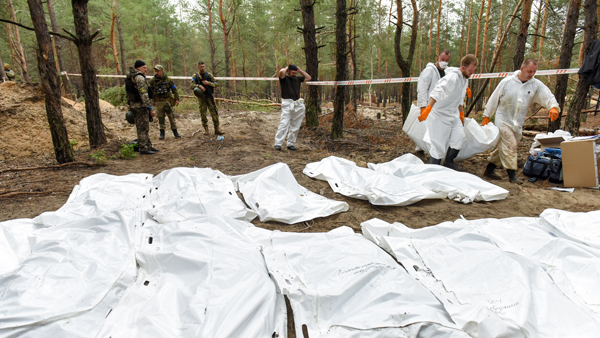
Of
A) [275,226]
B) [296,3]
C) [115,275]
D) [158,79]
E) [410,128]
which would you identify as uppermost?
[296,3]

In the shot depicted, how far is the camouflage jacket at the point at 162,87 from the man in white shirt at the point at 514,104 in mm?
6218

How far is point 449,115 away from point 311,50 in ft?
15.1

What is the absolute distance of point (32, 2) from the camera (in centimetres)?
412

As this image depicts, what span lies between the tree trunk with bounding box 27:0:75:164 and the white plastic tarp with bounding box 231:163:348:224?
2.92 meters

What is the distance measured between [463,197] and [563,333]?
229 centimetres

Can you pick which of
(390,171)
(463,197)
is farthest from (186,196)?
(463,197)

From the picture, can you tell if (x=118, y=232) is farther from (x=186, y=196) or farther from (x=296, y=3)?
(x=296, y=3)

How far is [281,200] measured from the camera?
322cm

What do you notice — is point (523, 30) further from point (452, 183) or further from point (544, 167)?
point (452, 183)

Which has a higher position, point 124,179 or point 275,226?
point 124,179

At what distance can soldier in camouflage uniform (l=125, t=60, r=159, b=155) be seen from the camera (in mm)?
5246

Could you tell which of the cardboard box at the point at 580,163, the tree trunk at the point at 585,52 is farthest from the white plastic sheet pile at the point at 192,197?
the tree trunk at the point at 585,52

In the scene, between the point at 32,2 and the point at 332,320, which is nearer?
the point at 332,320

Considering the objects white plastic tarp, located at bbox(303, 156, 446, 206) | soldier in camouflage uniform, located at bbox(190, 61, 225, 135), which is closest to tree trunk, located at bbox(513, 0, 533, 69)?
white plastic tarp, located at bbox(303, 156, 446, 206)
